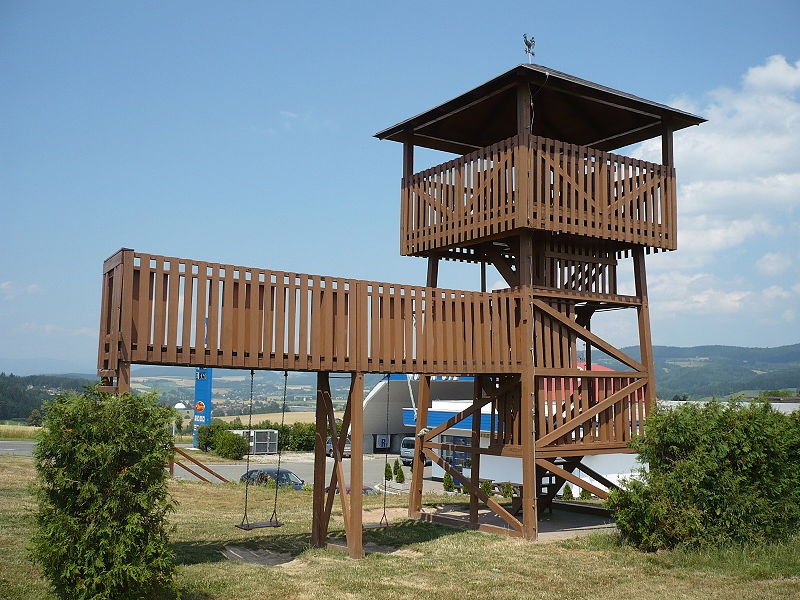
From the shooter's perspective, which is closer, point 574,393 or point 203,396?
point 574,393

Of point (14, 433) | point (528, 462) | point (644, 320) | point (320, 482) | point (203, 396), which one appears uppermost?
point (644, 320)

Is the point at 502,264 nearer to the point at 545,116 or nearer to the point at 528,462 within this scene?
the point at 545,116

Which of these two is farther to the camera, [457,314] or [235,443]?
[235,443]

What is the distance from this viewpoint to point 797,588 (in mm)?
11070

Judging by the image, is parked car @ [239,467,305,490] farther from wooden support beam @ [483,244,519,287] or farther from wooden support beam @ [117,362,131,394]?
wooden support beam @ [117,362,131,394]

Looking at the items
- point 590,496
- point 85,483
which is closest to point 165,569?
point 85,483

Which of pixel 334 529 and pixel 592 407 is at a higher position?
pixel 592 407

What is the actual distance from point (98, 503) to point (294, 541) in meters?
6.49

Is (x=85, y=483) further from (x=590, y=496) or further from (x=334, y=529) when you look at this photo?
(x=590, y=496)

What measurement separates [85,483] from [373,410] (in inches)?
1729

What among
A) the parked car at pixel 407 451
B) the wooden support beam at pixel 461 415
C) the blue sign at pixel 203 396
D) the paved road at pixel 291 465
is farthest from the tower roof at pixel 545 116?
the blue sign at pixel 203 396

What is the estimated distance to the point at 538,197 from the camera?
15.7 meters

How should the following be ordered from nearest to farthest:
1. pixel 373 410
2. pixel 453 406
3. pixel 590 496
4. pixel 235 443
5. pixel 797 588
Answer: pixel 797 588 → pixel 590 496 → pixel 453 406 → pixel 235 443 → pixel 373 410

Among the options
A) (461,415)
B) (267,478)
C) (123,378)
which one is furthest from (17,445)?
(123,378)
